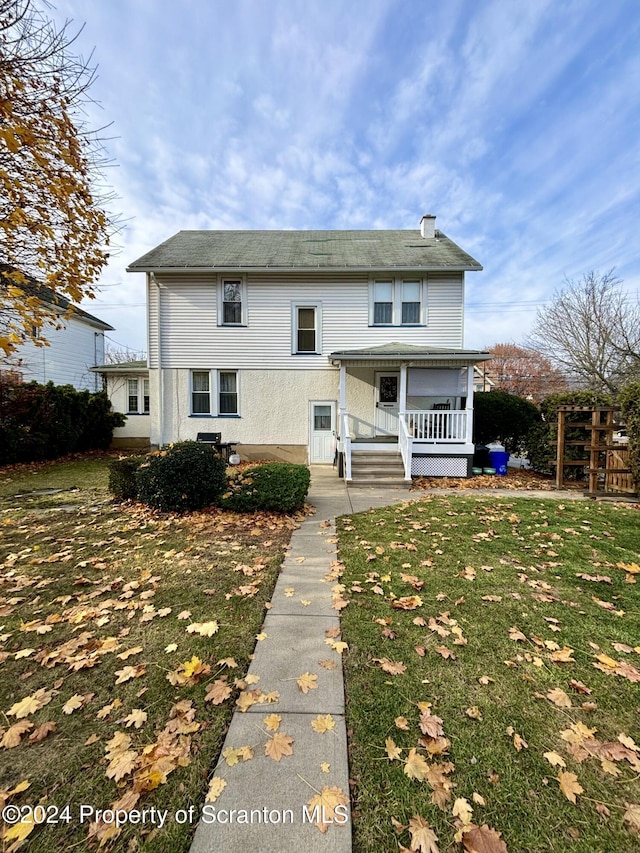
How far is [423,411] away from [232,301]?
298 inches

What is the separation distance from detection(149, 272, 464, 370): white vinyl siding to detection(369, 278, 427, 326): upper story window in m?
0.19

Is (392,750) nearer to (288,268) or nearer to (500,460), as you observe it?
(500,460)

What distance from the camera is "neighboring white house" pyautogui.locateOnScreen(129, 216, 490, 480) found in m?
12.4

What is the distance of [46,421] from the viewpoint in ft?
42.4

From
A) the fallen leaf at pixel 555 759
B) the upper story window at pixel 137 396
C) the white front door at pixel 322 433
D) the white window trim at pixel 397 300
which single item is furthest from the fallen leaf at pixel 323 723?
the upper story window at pixel 137 396

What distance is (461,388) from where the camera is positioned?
11.2 meters

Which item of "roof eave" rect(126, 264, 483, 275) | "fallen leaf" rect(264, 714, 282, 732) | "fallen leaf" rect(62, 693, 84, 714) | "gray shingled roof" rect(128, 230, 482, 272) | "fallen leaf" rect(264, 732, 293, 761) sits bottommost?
"fallen leaf" rect(62, 693, 84, 714)

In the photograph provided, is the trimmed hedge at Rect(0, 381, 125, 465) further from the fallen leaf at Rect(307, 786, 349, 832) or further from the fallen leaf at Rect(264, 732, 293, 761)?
the fallen leaf at Rect(307, 786, 349, 832)

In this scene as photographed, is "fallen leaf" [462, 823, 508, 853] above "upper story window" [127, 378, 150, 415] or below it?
below

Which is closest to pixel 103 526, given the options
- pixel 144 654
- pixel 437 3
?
pixel 144 654

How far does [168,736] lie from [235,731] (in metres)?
0.37

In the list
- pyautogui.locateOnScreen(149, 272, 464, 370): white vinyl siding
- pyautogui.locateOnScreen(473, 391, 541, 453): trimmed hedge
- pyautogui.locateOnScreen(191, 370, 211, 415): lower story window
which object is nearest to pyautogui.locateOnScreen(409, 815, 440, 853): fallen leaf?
pyautogui.locateOnScreen(149, 272, 464, 370): white vinyl siding

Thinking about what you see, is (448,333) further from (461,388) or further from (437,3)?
(437,3)

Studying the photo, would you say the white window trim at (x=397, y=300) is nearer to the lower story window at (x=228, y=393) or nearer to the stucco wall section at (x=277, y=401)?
the stucco wall section at (x=277, y=401)
